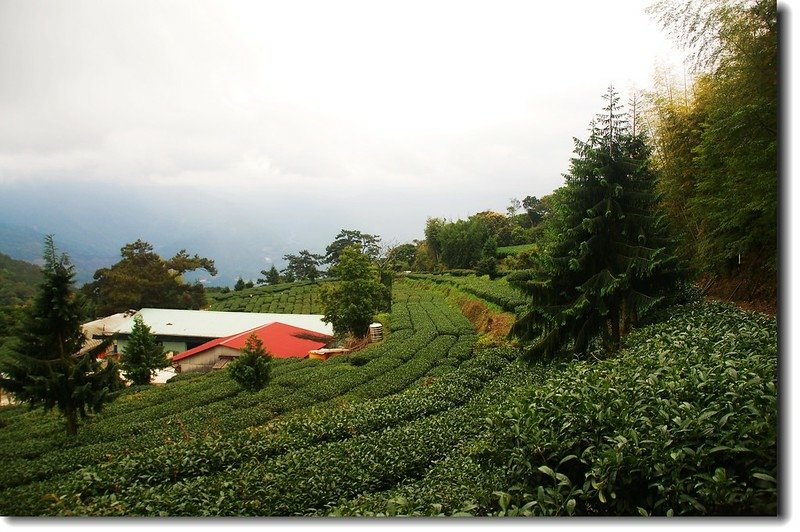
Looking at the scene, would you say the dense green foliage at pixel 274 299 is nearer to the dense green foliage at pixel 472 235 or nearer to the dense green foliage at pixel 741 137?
the dense green foliage at pixel 472 235

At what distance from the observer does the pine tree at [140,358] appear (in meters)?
15.5

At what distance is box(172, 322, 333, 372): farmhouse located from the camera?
18750mm

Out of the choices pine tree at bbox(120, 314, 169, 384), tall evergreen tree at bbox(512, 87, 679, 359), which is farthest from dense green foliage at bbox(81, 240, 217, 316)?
tall evergreen tree at bbox(512, 87, 679, 359)

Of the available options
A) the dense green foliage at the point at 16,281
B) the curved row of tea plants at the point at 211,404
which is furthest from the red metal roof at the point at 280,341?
the dense green foliage at the point at 16,281

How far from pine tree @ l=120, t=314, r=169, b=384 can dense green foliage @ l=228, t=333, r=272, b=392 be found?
6870mm

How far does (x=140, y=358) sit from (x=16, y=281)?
12.0 m

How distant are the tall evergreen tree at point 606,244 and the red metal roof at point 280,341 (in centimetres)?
1440

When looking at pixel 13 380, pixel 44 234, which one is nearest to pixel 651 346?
pixel 44 234

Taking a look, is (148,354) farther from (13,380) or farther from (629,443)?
(629,443)

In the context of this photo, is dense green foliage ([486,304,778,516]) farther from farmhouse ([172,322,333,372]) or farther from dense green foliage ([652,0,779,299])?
farmhouse ([172,322,333,372])

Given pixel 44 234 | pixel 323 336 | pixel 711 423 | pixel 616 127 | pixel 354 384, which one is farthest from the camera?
pixel 323 336

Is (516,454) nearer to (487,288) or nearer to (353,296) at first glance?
(353,296)

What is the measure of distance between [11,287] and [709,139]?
9.00 metres

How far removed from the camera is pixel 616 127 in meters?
6.41
